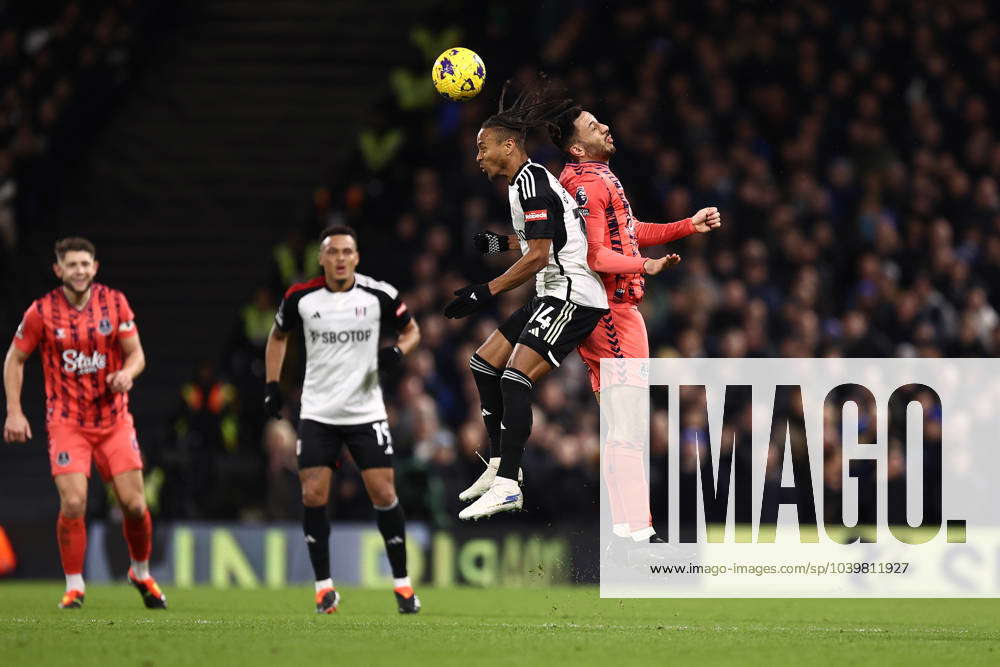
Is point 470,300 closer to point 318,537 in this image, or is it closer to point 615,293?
point 615,293

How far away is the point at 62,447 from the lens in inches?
443

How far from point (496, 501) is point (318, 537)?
7.01 feet

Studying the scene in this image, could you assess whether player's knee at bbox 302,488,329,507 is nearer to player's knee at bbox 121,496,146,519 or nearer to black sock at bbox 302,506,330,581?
black sock at bbox 302,506,330,581

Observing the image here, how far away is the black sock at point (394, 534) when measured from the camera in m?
11.2

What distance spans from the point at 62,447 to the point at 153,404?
634 centimetres

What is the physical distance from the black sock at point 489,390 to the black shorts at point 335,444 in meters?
1.26

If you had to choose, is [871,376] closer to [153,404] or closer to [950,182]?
[950,182]

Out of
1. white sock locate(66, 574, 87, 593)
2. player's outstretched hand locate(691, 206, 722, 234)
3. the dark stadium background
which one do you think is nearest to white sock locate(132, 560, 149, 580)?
white sock locate(66, 574, 87, 593)

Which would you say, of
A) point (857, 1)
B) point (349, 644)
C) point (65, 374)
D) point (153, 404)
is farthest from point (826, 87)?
point (349, 644)

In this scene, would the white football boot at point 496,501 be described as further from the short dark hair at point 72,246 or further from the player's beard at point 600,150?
the short dark hair at point 72,246

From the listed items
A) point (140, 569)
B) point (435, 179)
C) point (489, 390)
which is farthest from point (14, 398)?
point (435, 179)

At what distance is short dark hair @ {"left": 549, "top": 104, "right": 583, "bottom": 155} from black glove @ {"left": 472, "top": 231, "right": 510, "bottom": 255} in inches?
26.7

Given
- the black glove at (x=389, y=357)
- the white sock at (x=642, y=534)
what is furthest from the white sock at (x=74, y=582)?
the white sock at (x=642, y=534)

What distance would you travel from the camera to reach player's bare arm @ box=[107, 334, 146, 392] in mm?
11047
